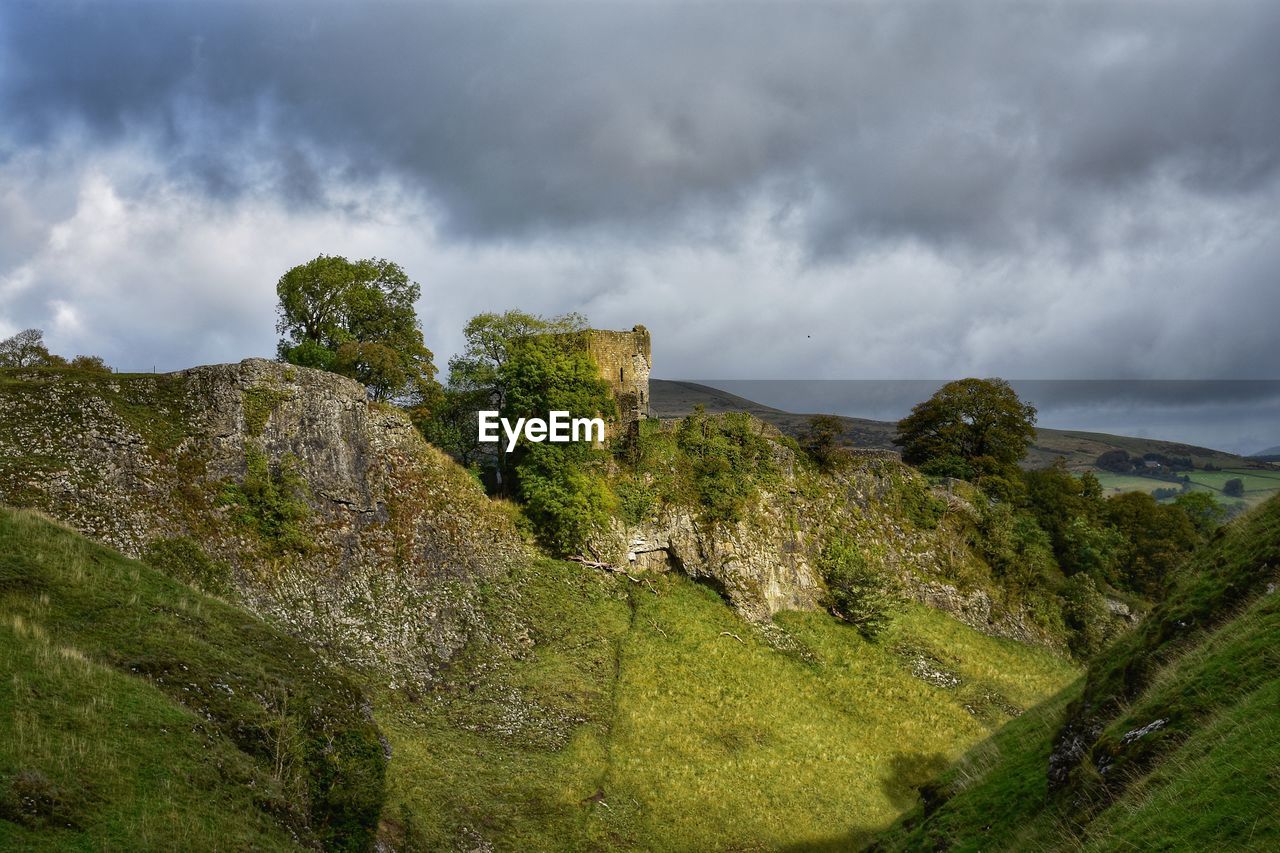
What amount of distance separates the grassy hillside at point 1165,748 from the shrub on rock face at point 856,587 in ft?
69.8

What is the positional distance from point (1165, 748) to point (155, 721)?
44.0ft

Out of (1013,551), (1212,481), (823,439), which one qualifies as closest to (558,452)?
(823,439)

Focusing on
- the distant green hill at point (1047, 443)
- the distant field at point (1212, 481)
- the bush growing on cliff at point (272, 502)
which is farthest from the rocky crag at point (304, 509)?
the distant field at point (1212, 481)

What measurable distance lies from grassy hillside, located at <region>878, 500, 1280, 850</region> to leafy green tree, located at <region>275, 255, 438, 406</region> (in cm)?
3407

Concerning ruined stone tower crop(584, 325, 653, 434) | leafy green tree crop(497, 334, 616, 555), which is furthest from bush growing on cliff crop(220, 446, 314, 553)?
ruined stone tower crop(584, 325, 653, 434)

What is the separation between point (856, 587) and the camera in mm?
38781

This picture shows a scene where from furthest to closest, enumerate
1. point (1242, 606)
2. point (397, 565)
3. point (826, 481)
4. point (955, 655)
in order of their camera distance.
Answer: point (826, 481), point (955, 655), point (397, 565), point (1242, 606)

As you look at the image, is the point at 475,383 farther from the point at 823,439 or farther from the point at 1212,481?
the point at 1212,481

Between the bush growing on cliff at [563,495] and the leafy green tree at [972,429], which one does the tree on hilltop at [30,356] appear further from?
the leafy green tree at [972,429]

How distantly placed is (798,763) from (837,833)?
10.6 ft

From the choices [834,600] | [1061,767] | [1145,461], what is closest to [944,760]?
[834,600]

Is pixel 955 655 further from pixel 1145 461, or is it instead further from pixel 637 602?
pixel 1145 461

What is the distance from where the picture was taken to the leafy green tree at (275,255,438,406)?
4053 cm

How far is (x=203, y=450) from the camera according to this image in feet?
88.0
